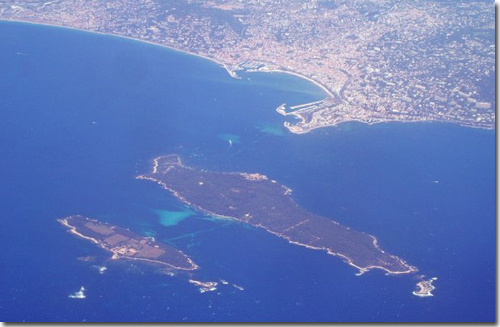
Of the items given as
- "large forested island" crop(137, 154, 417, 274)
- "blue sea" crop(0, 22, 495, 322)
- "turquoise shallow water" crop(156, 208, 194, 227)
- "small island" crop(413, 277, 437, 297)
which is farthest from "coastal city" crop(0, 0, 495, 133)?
"small island" crop(413, 277, 437, 297)

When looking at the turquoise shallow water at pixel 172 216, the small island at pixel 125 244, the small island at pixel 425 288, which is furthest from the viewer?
the turquoise shallow water at pixel 172 216

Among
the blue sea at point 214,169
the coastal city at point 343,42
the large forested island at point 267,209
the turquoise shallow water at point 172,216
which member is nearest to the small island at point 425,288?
the blue sea at point 214,169

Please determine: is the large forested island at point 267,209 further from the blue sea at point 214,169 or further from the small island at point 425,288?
the small island at point 425,288

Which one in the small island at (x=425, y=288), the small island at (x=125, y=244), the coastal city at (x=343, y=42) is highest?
the coastal city at (x=343, y=42)

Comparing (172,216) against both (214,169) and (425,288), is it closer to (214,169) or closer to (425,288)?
(214,169)

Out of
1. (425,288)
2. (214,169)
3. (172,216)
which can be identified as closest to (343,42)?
(214,169)
